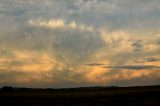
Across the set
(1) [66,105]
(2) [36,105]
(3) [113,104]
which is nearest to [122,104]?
(3) [113,104]

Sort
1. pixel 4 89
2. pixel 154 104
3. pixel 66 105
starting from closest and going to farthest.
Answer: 1. pixel 154 104
2. pixel 66 105
3. pixel 4 89

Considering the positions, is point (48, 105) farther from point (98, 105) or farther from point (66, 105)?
point (98, 105)

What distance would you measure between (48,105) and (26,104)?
6.15 m

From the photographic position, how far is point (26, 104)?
272 feet

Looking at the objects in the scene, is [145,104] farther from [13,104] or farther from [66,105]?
[13,104]

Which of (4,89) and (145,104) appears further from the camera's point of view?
(4,89)

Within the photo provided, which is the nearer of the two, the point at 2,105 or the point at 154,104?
the point at 154,104

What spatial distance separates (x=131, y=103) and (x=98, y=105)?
7.39 metres

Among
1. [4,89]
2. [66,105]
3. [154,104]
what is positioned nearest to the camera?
[154,104]

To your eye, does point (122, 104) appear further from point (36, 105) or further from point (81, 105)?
point (36, 105)

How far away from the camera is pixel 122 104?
75.6 meters

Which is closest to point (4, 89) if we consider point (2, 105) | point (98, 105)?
point (2, 105)

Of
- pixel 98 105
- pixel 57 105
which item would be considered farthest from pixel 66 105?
pixel 98 105

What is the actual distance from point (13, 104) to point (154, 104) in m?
32.0
